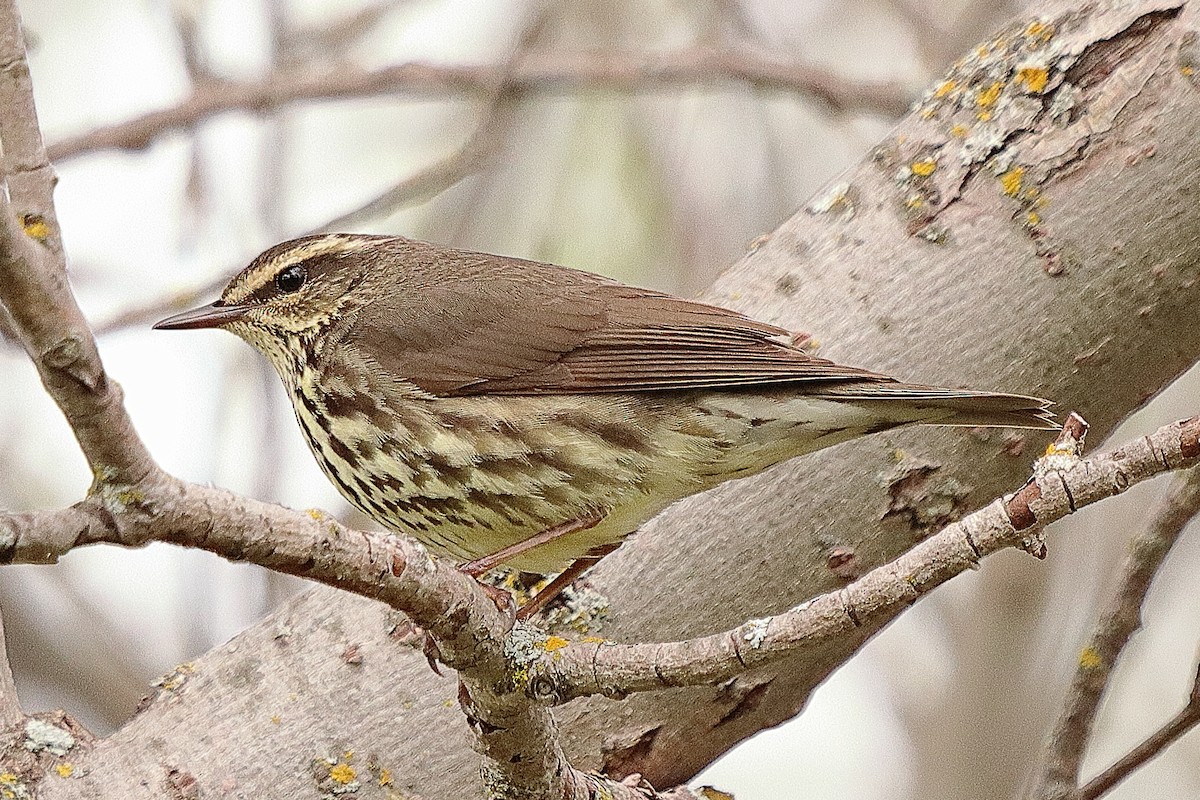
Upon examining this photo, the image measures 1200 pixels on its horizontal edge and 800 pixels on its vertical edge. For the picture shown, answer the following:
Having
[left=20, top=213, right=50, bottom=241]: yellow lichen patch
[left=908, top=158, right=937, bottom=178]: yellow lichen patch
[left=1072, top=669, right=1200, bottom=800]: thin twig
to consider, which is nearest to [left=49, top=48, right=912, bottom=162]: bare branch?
[left=908, top=158, right=937, bottom=178]: yellow lichen patch

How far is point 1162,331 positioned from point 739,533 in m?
1.00

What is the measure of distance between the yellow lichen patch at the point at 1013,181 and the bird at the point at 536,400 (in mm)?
461

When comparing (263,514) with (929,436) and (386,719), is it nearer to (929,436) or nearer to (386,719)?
(386,719)

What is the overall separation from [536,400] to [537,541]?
1.35 ft

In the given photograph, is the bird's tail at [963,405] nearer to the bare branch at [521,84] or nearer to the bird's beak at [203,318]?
the bird's beak at [203,318]

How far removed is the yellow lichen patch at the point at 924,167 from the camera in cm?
333

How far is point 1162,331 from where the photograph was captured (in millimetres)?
3125

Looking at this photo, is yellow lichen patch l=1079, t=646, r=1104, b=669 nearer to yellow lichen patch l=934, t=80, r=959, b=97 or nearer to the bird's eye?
yellow lichen patch l=934, t=80, r=959, b=97

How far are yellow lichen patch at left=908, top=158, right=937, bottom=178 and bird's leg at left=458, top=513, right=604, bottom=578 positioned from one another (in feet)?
3.51

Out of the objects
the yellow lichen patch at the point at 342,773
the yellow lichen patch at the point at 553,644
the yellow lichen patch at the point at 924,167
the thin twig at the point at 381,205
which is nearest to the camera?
the yellow lichen patch at the point at 553,644

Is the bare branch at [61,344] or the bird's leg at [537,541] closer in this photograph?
the bare branch at [61,344]

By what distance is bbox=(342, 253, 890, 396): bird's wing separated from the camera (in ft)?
11.1

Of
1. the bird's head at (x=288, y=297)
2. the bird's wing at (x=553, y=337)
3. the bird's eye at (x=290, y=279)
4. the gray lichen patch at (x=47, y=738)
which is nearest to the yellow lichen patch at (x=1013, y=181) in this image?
the bird's wing at (x=553, y=337)

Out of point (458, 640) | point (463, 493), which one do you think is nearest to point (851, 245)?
point (463, 493)
